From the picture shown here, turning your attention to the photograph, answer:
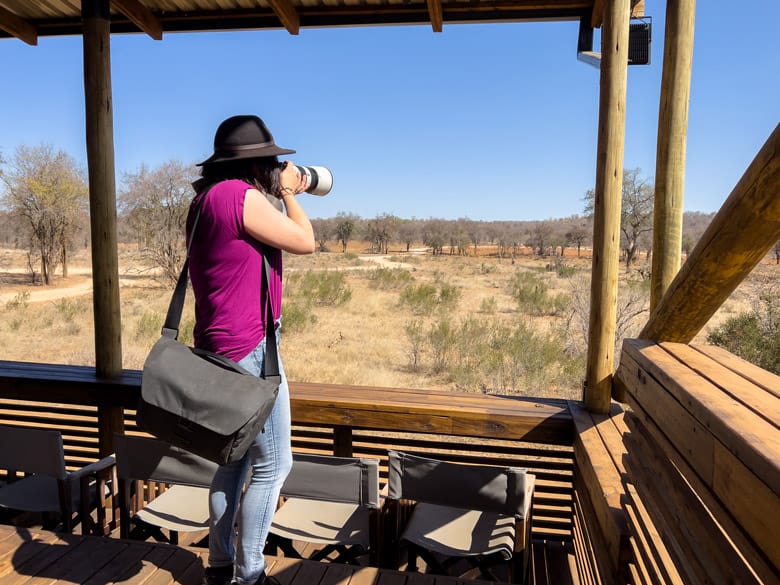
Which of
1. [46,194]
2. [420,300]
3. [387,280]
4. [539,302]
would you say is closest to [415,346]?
[420,300]

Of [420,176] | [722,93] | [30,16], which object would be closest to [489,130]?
[420,176]

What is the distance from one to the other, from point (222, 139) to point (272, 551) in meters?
1.42

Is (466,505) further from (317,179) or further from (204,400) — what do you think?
(317,179)

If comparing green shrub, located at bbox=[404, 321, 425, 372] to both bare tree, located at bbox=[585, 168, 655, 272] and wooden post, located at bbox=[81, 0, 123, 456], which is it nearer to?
wooden post, located at bbox=[81, 0, 123, 456]

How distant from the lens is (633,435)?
1.22m

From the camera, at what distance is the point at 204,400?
140cm

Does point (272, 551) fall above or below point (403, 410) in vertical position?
below

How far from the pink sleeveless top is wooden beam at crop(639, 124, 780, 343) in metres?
0.95

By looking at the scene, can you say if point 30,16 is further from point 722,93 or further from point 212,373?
point 722,93

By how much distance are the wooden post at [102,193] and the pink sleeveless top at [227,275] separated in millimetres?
1369

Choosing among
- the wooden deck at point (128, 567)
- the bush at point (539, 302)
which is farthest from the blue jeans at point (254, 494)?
the bush at point (539, 302)

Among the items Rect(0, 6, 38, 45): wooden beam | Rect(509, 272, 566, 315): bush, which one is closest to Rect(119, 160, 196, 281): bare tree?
Rect(509, 272, 566, 315): bush

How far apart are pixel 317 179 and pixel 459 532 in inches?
49.1

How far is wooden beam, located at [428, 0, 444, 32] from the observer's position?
2495mm
